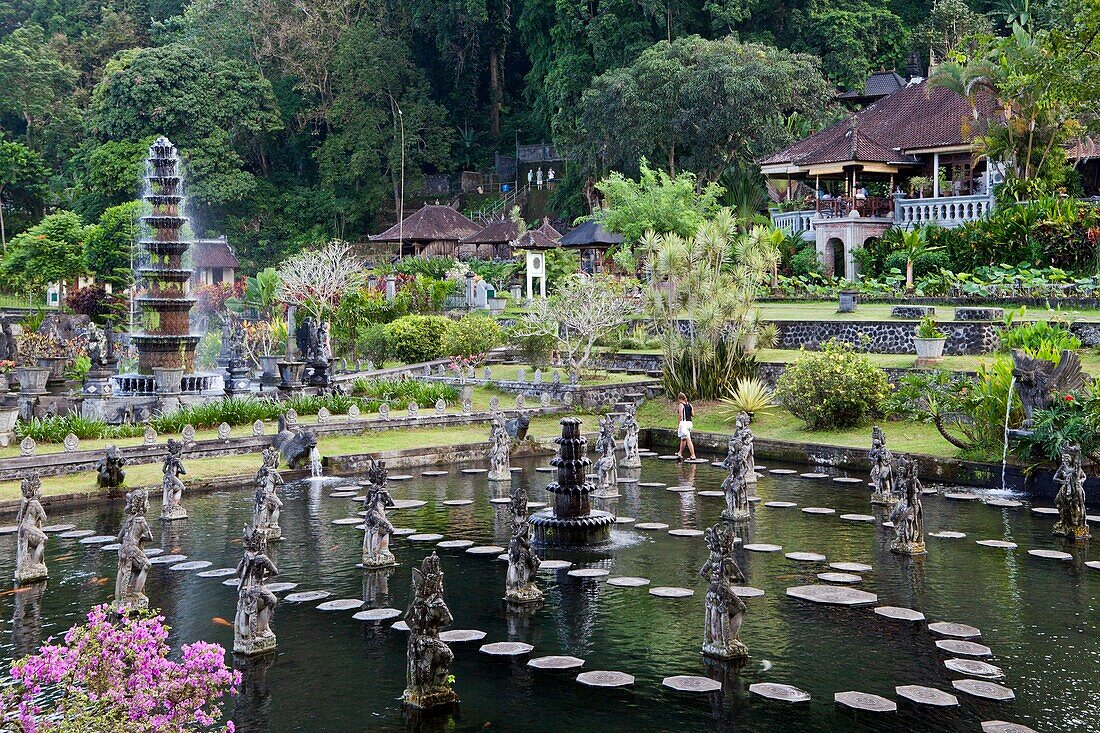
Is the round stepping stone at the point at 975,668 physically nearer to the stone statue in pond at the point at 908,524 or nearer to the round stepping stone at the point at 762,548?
the stone statue in pond at the point at 908,524

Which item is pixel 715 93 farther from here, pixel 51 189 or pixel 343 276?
pixel 51 189

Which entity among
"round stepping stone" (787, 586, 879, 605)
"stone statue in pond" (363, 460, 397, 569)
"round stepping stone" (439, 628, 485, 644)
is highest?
"stone statue in pond" (363, 460, 397, 569)

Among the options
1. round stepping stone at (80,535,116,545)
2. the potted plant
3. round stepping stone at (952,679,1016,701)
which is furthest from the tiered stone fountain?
the potted plant

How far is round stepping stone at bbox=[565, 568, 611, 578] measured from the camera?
15.0 metres

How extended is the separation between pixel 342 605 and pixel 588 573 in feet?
10.7

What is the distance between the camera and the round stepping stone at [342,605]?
1348 cm

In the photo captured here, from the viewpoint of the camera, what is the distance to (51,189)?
7094 cm

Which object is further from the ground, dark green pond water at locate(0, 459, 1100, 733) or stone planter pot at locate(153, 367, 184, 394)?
stone planter pot at locate(153, 367, 184, 394)

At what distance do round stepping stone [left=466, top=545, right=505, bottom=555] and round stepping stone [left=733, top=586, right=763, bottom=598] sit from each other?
3545mm

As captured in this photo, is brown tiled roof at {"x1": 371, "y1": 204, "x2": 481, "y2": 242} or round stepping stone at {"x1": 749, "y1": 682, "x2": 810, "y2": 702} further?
brown tiled roof at {"x1": 371, "y1": 204, "x2": 481, "y2": 242}

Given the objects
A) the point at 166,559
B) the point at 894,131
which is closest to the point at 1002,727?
the point at 166,559

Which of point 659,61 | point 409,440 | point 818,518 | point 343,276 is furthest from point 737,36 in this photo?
point 818,518

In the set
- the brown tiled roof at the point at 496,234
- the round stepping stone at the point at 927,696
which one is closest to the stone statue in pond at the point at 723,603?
the round stepping stone at the point at 927,696

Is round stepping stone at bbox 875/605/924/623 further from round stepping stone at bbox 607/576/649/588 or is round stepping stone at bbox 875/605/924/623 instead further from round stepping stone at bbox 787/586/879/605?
round stepping stone at bbox 607/576/649/588
